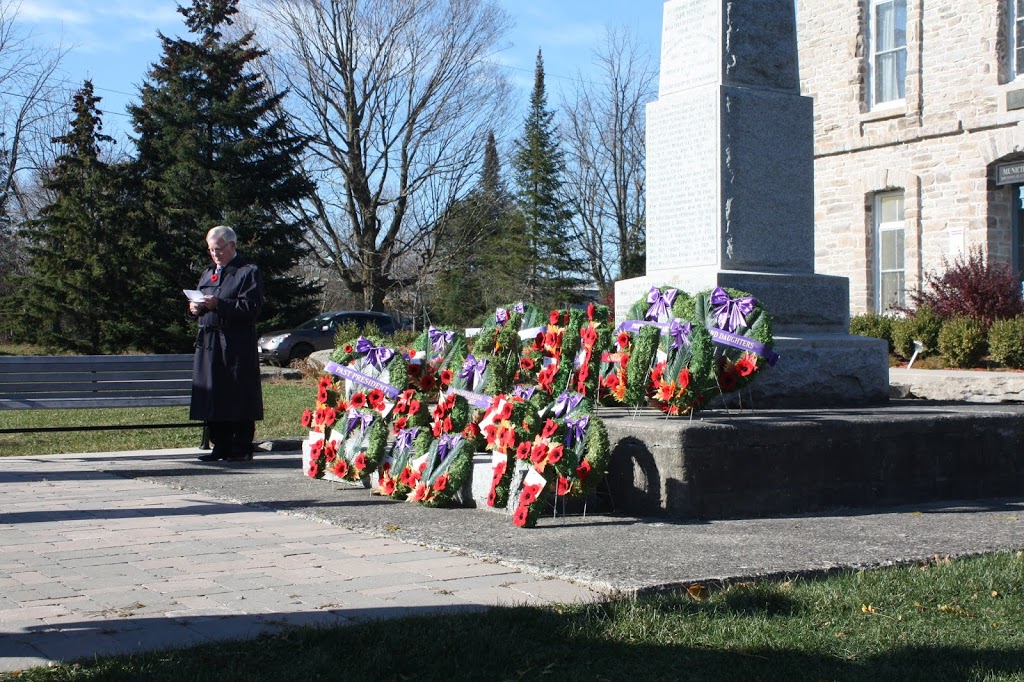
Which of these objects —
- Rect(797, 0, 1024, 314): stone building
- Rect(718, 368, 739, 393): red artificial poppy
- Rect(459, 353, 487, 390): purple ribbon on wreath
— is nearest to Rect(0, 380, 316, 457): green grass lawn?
Rect(459, 353, 487, 390): purple ribbon on wreath

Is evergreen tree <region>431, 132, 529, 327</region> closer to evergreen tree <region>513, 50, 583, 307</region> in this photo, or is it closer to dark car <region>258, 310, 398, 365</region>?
evergreen tree <region>513, 50, 583, 307</region>

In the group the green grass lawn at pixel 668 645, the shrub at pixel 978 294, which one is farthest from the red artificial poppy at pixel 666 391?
the shrub at pixel 978 294

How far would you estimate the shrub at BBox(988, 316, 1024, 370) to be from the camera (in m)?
13.1

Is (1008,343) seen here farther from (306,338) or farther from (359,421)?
(306,338)

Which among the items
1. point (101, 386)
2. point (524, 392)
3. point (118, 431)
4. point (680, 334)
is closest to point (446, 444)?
point (524, 392)

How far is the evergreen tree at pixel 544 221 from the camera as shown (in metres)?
40.1

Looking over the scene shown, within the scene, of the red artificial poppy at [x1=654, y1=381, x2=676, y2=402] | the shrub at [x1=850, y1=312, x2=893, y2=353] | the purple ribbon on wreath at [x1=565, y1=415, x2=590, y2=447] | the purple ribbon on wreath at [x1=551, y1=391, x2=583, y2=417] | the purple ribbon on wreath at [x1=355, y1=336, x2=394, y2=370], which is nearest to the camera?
the purple ribbon on wreath at [x1=565, y1=415, x2=590, y2=447]

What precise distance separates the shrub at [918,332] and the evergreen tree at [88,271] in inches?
817

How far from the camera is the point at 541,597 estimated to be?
396 cm

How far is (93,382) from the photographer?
9547 mm

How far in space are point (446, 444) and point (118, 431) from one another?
6916mm

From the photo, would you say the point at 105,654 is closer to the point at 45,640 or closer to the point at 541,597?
the point at 45,640

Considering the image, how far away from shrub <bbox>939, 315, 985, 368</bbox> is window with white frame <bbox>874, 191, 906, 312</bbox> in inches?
233

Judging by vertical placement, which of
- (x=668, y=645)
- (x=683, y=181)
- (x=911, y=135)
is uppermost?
(x=911, y=135)
